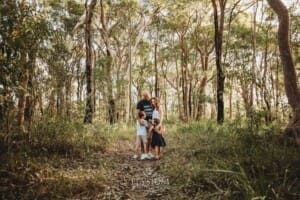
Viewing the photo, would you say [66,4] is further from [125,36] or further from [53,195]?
[53,195]

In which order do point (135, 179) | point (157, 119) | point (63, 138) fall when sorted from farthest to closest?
point (157, 119), point (63, 138), point (135, 179)

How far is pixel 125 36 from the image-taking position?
24.8 m

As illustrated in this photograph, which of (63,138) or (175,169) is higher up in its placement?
(63,138)

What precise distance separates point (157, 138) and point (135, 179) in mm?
2044

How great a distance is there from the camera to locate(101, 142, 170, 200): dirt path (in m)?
4.42

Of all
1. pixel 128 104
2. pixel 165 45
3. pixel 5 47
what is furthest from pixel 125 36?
pixel 5 47

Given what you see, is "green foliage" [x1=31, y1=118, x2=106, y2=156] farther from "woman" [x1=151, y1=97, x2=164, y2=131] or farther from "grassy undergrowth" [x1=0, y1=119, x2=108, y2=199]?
"woman" [x1=151, y1=97, x2=164, y2=131]

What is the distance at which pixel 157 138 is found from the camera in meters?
7.27

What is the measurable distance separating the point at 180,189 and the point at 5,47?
387 cm

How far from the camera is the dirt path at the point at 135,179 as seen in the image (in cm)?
442

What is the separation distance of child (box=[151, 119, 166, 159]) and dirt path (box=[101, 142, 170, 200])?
37 cm

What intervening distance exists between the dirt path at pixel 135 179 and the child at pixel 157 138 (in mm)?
365

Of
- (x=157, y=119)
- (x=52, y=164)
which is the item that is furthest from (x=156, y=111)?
(x=52, y=164)

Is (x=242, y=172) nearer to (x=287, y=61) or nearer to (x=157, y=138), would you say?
(x=157, y=138)
